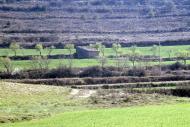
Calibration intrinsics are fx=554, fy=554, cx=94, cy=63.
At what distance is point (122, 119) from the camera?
129 ft

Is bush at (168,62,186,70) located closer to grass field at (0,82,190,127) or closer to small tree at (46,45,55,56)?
small tree at (46,45,55,56)

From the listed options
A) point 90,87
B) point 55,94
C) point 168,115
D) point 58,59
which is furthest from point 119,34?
point 168,115

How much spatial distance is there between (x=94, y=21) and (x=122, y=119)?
110 metres

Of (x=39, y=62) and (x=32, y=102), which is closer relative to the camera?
(x=32, y=102)

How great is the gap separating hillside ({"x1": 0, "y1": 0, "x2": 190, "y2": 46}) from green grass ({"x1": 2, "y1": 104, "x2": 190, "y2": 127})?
79.2 m

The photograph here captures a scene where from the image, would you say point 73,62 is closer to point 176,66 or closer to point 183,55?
point 176,66

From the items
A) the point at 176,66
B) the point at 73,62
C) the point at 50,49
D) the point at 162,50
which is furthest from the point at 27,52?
the point at 176,66

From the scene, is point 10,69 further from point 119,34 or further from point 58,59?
point 119,34

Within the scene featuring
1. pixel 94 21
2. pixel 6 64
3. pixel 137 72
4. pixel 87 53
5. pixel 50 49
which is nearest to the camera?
pixel 137 72

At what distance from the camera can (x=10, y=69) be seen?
9162 cm

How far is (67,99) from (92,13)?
98233mm

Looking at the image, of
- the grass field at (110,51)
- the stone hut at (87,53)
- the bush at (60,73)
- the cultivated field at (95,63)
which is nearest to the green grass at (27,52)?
the grass field at (110,51)

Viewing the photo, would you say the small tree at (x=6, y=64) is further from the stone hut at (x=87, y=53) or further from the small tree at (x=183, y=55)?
A: the small tree at (x=183, y=55)

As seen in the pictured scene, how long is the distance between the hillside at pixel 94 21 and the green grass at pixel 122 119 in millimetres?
79197
